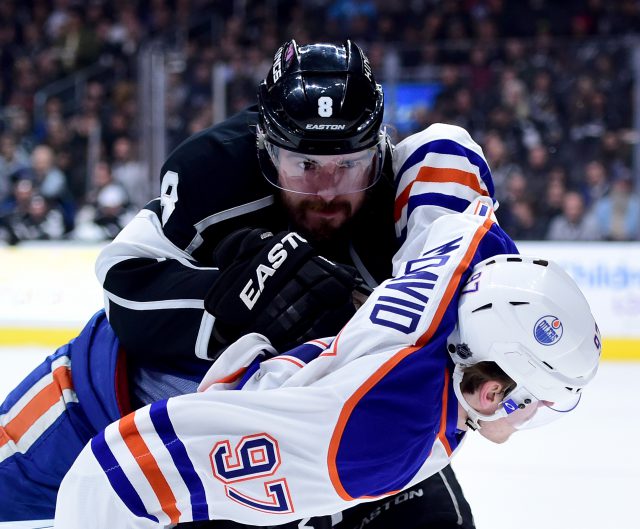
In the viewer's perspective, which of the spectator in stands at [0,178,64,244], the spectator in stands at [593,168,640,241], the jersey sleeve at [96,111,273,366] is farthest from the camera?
the spectator in stands at [0,178,64,244]

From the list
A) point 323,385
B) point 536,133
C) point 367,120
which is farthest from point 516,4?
point 323,385

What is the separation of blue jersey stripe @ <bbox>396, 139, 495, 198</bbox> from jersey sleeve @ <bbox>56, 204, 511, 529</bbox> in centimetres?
50

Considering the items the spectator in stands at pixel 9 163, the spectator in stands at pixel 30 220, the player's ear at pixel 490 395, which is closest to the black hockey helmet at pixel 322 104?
the player's ear at pixel 490 395

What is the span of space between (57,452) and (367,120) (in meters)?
1.06

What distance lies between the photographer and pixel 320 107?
2.18 metres

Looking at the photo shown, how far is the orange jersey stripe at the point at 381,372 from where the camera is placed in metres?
1.71

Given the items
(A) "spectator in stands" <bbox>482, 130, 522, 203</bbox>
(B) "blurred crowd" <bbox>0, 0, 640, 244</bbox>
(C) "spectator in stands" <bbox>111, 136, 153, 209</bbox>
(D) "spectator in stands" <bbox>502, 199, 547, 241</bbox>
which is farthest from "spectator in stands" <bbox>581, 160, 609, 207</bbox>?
(C) "spectator in stands" <bbox>111, 136, 153, 209</bbox>

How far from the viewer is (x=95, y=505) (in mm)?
1790

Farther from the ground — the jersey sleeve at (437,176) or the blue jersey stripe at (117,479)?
the jersey sleeve at (437,176)

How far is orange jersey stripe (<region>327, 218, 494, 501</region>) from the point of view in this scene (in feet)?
5.62

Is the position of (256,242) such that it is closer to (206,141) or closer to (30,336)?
(206,141)

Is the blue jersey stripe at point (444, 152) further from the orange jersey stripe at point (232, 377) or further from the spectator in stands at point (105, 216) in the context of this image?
the spectator in stands at point (105, 216)

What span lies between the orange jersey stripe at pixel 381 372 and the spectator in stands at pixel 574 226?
4.34 meters

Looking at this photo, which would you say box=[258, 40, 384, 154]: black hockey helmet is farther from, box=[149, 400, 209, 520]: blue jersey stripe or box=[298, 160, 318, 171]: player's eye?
box=[149, 400, 209, 520]: blue jersey stripe
